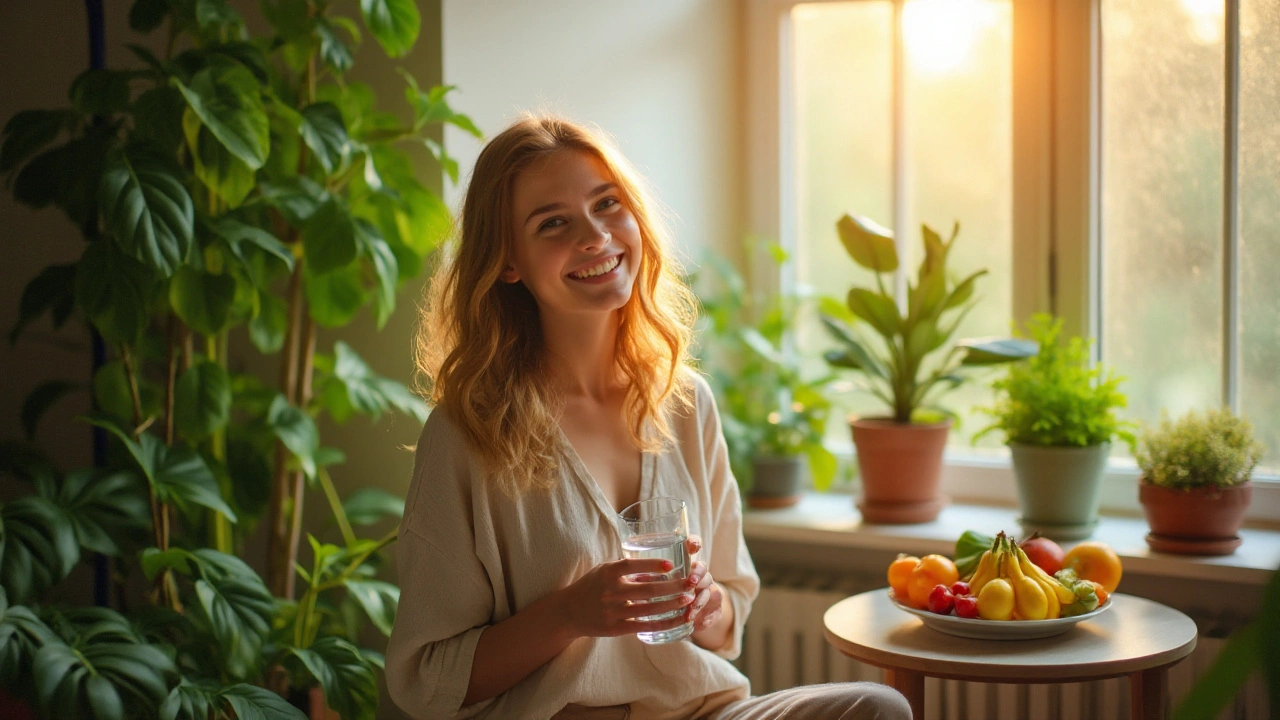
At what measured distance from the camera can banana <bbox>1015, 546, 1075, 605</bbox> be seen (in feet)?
4.83

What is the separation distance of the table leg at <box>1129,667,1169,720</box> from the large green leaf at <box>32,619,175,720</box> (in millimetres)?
1260

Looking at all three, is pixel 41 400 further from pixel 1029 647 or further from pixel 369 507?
pixel 1029 647

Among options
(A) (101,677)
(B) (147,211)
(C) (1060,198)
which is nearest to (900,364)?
(C) (1060,198)

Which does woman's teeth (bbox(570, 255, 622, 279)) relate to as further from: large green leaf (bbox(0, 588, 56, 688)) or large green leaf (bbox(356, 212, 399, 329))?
large green leaf (bbox(0, 588, 56, 688))

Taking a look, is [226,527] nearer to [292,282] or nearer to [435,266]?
[292,282]

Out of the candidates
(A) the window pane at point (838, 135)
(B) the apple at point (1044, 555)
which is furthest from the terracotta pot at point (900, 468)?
(B) the apple at point (1044, 555)

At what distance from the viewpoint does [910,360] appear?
6.77 ft

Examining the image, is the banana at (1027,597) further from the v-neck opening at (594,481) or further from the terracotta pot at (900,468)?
the terracotta pot at (900,468)

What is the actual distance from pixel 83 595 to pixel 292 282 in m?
0.98

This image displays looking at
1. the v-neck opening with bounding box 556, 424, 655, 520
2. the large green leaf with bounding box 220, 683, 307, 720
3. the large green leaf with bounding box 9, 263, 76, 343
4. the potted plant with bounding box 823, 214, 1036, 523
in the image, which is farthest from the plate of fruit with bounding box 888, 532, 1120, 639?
the large green leaf with bounding box 9, 263, 76, 343

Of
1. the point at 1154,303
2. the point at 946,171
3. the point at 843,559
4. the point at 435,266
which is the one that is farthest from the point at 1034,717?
the point at 435,266

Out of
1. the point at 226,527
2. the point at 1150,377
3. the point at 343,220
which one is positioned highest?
the point at 343,220

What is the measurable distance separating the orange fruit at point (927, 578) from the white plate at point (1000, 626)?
0.03 m

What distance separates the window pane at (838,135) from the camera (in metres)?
2.40
